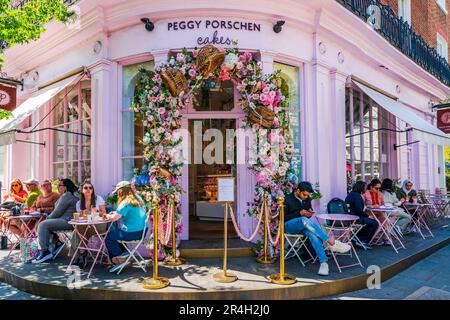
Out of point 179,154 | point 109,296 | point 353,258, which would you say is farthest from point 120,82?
point 353,258

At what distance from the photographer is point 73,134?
7.80 metres

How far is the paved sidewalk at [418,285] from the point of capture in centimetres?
433

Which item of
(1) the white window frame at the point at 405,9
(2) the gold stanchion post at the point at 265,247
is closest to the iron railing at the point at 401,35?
(1) the white window frame at the point at 405,9

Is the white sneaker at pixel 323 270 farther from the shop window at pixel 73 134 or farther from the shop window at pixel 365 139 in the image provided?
the shop window at pixel 73 134

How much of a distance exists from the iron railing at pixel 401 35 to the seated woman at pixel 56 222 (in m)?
7.03

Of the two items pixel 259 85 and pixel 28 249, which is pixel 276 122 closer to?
pixel 259 85

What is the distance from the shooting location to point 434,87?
12.5 m

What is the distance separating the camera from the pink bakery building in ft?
19.9

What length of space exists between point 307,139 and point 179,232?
3106mm

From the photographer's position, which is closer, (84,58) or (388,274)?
(388,274)

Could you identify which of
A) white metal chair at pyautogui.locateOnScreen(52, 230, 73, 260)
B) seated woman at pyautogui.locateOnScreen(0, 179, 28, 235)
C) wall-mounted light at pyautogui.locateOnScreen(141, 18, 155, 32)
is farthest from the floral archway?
seated woman at pyautogui.locateOnScreen(0, 179, 28, 235)

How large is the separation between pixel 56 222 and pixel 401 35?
35.3ft
